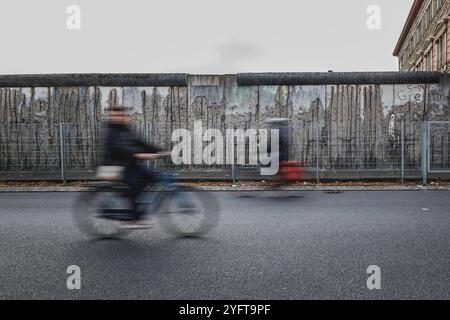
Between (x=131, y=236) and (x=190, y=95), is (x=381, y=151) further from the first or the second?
(x=131, y=236)

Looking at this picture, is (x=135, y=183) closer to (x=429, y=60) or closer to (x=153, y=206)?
(x=153, y=206)

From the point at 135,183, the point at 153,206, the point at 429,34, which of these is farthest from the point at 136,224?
the point at 429,34

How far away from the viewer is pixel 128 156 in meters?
4.63

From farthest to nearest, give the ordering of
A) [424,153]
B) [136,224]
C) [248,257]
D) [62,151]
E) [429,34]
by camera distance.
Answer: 1. [429,34]
2. [62,151]
3. [424,153]
4. [136,224]
5. [248,257]

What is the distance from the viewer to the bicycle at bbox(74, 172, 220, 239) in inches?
182

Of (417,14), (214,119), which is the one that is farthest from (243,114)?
(417,14)

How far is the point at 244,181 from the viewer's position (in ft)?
34.7

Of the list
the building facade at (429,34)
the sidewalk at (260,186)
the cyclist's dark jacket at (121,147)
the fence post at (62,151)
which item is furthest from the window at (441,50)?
the cyclist's dark jacket at (121,147)

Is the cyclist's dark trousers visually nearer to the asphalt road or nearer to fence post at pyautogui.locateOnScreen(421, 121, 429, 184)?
the asphalt road

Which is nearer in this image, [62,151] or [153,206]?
[153,206]

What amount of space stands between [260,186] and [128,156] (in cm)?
545

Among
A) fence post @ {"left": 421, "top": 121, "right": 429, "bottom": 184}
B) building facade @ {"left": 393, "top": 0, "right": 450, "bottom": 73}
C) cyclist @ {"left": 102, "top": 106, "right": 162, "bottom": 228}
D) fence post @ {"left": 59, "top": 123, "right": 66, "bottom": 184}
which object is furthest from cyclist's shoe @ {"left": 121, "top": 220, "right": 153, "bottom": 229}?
building facade @ {"left": 393, "top": 0, "right": 450, "bottom": 73}

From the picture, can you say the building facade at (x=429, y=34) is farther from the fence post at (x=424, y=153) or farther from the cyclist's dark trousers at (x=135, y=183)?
the cyclist's dark trousers at (x=135, y=183)

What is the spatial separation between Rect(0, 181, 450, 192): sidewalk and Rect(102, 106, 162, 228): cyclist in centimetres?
416
